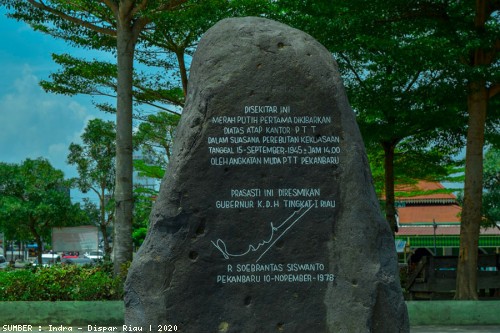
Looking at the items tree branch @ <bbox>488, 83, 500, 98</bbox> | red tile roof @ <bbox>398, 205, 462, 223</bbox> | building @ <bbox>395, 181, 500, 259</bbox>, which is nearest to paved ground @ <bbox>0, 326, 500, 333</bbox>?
tree branch @ <bbox>488, 83, 500, 98</bbox>

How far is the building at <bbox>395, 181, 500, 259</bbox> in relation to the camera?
39750mm

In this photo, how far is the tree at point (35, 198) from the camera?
39750 mm

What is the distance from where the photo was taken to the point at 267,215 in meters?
7.88

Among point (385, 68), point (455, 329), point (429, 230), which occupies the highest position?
point (385, 68)

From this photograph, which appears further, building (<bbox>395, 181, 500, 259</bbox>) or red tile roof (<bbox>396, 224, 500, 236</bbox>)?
red tile roof (<bbox>396, 224, 500, 236</bbox>)

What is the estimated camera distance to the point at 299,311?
25.3ft

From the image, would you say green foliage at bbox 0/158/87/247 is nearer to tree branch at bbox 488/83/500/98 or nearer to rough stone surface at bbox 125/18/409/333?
tree branch at bbox 488/83/500/98

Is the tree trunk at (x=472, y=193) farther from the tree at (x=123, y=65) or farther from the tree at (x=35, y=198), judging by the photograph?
the tree at (x=35, y=198)

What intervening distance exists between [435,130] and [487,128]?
58.6 inches

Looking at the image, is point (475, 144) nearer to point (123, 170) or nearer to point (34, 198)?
point (123, 170)

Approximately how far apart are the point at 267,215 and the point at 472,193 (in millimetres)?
8660

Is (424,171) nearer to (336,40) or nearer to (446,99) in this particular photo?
(446,99)
